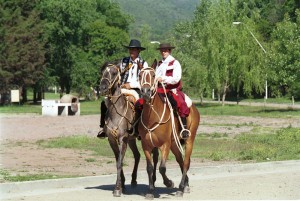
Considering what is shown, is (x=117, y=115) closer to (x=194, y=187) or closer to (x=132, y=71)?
(x=132, y=71)

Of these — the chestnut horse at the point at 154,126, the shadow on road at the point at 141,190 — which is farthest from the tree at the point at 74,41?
the chestnut horse at the point at 154,126

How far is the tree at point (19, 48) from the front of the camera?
7456cm

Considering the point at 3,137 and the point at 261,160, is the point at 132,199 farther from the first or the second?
the point at 3,137

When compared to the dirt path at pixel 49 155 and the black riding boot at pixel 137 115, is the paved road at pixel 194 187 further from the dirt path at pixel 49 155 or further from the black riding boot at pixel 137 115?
the dirt path at pixel 49 155

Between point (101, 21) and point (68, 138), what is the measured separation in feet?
268

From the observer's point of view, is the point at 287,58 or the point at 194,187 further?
the point at 287,58

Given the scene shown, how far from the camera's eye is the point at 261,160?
69.0 ft

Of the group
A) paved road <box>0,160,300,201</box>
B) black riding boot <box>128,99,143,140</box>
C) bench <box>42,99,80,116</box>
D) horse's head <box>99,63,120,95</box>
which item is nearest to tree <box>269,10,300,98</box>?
bench <box>42,99,80,116</box>

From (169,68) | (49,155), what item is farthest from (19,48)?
(169,68)

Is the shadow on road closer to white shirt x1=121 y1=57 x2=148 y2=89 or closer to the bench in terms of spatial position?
white shirt x1=121 y1=57 x2=148 y2=89

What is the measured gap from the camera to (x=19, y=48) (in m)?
76.4

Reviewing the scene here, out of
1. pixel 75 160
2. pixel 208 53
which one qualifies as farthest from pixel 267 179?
pixel 208 53

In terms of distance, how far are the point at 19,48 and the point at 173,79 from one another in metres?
64.0

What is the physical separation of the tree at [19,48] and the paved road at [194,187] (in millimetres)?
57403
